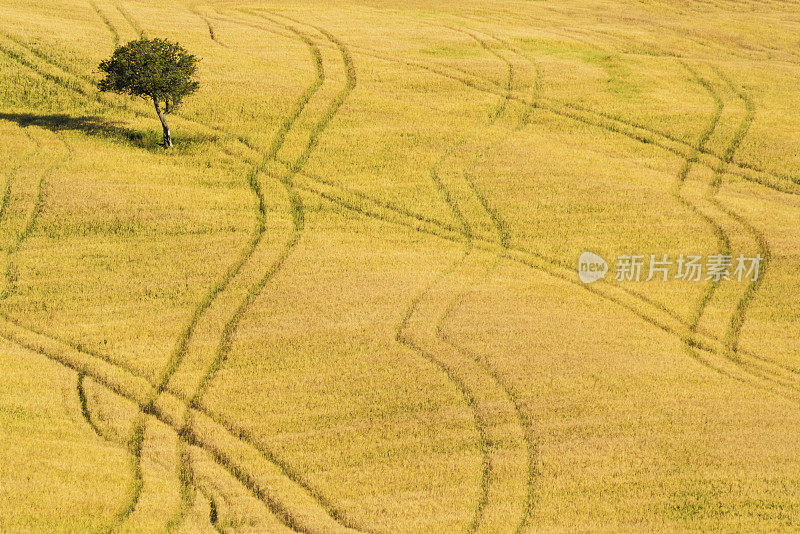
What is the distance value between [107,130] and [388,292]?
23421mm

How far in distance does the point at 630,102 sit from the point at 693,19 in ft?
95.2

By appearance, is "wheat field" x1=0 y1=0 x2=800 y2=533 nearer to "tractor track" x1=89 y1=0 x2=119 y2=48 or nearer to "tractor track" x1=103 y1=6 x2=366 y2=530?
"tractor track" x1=103 y1=6 x2=366 y2=530

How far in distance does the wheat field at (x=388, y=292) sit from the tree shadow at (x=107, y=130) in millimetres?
192

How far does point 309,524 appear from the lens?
2219 cm

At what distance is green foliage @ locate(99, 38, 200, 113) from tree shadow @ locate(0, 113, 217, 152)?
2539mm

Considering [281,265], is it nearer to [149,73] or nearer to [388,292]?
[388,292]

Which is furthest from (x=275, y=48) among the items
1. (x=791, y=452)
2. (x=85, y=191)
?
(x=791, y=452)

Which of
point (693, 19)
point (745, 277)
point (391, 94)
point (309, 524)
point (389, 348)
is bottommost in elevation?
point (309, 524)

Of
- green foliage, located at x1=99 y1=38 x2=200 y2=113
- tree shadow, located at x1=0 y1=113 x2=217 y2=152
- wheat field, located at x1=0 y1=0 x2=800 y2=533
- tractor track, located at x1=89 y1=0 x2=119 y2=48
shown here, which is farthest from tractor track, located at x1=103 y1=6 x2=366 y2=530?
tractor track, located at x1=89 y1=0 x2=119 y2=48

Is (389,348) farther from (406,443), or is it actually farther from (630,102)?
(630,102)

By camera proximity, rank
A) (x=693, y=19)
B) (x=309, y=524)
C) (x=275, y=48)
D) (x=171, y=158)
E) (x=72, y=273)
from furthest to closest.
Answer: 1. (x=693, y=19)
2. (x=275, y=48)
3. (x=171, y=158)
4. (x=72, y=273)
5. (x=309, y=524)

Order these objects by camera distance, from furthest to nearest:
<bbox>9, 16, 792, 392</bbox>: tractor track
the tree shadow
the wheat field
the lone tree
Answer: the tree shadow < the lone tree < <bbox>9, 16, 792, 392</bbox>: tractor track < the wheat field

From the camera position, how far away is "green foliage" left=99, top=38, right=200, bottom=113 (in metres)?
42.8

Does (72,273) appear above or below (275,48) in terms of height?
below
